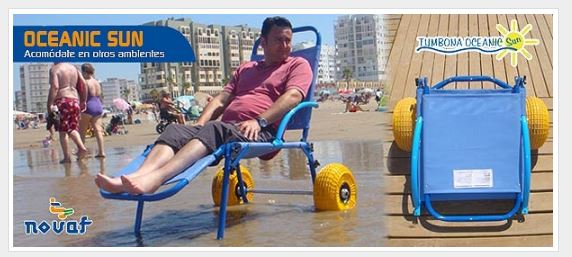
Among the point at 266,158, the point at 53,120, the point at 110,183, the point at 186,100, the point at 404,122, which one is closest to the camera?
the point at 110,183

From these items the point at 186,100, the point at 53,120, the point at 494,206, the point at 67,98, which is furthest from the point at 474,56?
the point at 53,120

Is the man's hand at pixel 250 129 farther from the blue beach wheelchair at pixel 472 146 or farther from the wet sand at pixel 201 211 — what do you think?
the blue beach wheelchair at pixel 472 146

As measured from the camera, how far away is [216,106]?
5020mm

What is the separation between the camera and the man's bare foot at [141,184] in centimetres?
381

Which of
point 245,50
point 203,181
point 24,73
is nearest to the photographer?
point 24,73

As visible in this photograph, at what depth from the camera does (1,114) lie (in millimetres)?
4223

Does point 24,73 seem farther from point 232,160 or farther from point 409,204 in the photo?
point 409,204

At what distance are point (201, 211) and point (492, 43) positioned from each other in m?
2.29

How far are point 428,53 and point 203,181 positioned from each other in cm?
282

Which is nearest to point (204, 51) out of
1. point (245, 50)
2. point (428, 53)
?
point (245, 50)

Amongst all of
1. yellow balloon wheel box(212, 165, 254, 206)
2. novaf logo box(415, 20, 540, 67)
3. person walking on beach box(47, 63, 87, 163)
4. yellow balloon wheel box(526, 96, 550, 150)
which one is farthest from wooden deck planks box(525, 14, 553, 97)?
person walking on beach box(47, 63, 87, 163)

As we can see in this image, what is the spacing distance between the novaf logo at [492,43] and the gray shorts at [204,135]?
126 cm

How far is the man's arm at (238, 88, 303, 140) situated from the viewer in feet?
14.7

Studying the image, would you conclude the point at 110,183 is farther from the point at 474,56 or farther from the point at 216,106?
the point at 474,56
